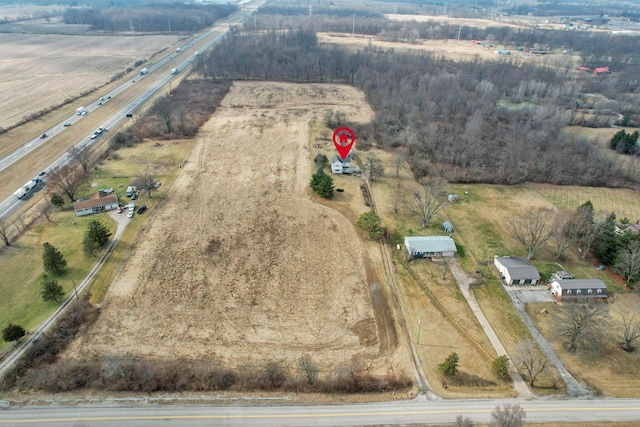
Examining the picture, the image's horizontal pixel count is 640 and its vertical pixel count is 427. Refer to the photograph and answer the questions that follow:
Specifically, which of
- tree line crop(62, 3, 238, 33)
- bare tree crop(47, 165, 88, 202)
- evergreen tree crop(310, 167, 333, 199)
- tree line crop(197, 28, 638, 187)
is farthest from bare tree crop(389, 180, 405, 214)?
tree line crop(62, 3, 238, 33)

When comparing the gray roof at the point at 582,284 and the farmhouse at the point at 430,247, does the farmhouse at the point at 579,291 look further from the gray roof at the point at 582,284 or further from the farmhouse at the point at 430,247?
the farmhouse at the point at 430,247

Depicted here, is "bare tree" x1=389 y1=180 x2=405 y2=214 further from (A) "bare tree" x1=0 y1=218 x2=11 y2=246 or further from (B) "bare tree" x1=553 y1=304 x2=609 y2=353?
(A) "bare tree" x1=0 y1=218 x2=11 y2=246

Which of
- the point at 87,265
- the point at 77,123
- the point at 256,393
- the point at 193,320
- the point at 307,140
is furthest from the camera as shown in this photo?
the point at 77,123

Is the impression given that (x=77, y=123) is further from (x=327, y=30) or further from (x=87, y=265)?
(x=327, y=30)

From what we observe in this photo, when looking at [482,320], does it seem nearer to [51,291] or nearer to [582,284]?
[582,284]

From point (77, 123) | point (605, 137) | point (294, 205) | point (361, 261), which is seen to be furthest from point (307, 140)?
point (605, 137)

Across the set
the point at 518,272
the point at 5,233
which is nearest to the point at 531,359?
the point at 518,272
